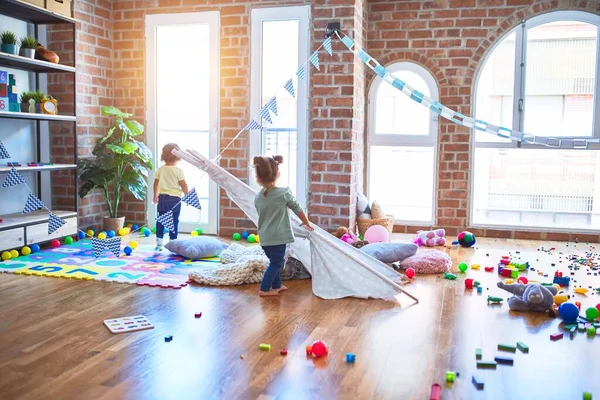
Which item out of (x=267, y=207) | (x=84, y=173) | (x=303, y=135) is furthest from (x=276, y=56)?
(x=267, y=207)

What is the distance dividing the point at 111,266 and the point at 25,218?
1.10 m

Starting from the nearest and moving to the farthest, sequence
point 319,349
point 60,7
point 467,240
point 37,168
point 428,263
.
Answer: point 319,349 → point 428,263 → point 37,168 → point 60,7 → point 467,240

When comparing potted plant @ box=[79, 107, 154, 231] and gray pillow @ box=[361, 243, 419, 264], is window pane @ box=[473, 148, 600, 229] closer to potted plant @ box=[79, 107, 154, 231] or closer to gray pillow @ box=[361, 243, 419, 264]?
gray pillow @ box=[361, 243, 419, 264]

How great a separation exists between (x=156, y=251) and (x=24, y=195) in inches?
55.1

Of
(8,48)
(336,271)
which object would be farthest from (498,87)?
(8,48)

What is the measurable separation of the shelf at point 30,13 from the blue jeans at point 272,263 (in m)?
2.87

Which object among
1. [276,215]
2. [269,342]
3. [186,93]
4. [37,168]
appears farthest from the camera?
[186,93]

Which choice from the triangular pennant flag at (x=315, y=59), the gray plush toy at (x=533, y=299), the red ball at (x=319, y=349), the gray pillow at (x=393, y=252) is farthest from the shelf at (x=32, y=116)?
the gray plush toy at (x=533, y=299)

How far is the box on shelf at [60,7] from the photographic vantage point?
5.23m

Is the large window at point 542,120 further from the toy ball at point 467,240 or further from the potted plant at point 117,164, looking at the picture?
the potted plant at point 117,164

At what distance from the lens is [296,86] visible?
589 centimetres

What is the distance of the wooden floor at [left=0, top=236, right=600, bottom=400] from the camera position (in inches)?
94.9

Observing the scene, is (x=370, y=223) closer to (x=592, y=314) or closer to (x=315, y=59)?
(x=315, y=59)

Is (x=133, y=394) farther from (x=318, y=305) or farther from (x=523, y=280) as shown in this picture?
(x=523, y=280)
